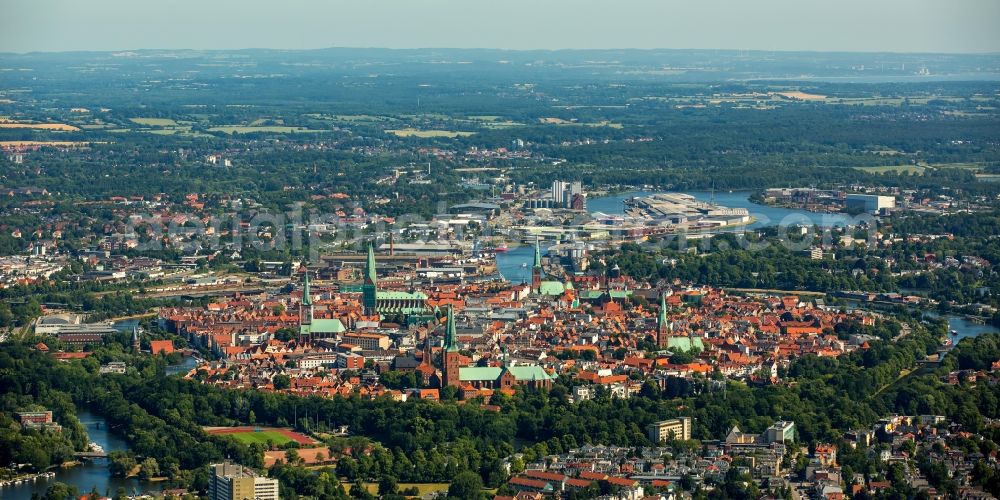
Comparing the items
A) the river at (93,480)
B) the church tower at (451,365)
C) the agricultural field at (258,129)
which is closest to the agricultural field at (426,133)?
the agricultural field at (258,129)

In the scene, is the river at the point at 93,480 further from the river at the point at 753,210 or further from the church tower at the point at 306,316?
the river at the point at 753,210

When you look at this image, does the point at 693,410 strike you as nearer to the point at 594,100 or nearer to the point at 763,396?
the point at 763,396

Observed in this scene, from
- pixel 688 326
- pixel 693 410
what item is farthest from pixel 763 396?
pixel 688 326

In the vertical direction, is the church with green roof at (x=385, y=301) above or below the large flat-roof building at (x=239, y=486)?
below

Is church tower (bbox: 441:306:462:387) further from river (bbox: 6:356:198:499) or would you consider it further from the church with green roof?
the church with green roof

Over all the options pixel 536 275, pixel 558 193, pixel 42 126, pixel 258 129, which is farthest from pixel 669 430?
pixel 258 129

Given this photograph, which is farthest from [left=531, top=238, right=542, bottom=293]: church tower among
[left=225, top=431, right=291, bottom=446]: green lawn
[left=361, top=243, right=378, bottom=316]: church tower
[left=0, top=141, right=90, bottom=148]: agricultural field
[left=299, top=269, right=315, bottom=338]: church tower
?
[left=0, top=141, right=90, bottom=148]: agricultural field
